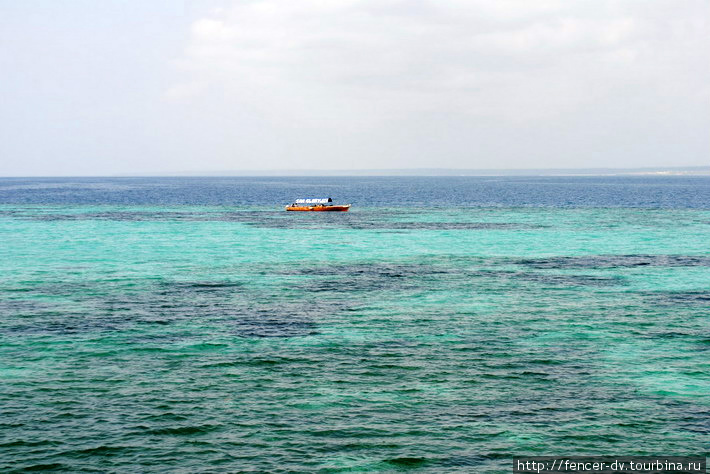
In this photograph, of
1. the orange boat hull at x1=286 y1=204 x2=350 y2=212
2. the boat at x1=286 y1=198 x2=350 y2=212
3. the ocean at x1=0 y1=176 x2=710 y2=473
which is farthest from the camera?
the orange boat hull at x1=286 y1=204 x2=350 y2=212

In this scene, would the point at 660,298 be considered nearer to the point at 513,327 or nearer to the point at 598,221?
the point at 513,327

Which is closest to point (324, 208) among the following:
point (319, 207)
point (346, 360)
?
point (319, 207)

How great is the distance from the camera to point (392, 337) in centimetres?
3288

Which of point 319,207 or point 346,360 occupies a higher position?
point 319,207

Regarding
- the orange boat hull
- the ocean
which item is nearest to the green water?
the ocean

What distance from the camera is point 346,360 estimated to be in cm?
2916

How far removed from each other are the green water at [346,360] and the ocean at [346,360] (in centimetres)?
10

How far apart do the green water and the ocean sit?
0.10m

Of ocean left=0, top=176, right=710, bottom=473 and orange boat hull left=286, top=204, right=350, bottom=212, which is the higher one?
orange boat hull left=286, top=204, right=350, bottom=212

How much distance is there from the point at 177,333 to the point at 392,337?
988 cm

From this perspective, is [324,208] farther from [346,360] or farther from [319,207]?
[346,360]

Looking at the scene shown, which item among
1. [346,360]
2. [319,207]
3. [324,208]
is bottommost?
[346,360]

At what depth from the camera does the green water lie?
20836 millimetres

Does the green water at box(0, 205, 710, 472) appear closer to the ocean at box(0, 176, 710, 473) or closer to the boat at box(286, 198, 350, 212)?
the ocean at box(0, 176, 710, 473)
